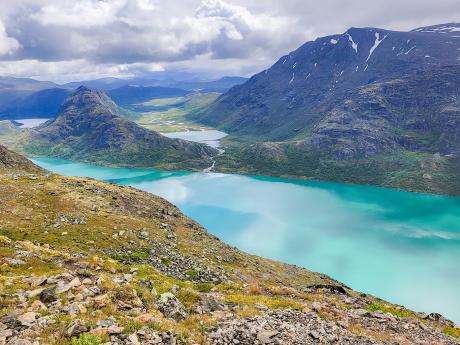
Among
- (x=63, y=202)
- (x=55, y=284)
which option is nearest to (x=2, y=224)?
(x=63, y=202)

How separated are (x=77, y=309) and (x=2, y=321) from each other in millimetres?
3858

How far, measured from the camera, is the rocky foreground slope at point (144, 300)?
71.4 feet

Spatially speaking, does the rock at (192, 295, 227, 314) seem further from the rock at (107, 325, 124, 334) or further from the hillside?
the hillside

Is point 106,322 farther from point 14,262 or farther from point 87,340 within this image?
point 14,262

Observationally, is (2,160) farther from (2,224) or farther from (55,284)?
(55,284)

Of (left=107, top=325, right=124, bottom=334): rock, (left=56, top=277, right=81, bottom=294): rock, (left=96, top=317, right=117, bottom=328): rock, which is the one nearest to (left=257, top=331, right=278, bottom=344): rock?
(left=107, top=325, right=124, bottom=334): rock

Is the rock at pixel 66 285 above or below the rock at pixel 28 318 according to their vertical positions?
below

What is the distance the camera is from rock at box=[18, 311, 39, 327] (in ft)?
68.1

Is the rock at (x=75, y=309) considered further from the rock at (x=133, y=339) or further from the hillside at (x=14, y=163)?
the hillside at (x=14, y=163)

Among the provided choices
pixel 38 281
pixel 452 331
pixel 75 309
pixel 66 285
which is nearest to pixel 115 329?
pixel 75 309

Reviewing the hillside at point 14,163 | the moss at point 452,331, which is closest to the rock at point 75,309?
the moss at point 452,331

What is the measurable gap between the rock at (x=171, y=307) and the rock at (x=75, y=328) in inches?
283

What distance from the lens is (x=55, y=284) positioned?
27.4m

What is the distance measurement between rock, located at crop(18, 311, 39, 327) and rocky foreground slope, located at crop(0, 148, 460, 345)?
5 centimetres
